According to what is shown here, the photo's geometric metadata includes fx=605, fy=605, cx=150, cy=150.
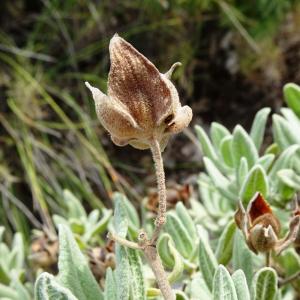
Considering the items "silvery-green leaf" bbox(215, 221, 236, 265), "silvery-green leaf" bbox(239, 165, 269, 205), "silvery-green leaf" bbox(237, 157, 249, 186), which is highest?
"silvery-green leaf" bbox(237, 157, 249, 186)

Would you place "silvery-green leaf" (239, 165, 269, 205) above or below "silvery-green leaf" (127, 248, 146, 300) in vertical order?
above

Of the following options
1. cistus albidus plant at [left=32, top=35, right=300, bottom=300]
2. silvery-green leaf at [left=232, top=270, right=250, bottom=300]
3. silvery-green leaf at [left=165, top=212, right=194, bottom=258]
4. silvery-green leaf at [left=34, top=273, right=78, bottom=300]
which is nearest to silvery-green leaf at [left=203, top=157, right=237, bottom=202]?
cistus albidus plant at [left=32, top=35, right=300, bottom=300]

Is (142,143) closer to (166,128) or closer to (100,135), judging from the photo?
(166,128)

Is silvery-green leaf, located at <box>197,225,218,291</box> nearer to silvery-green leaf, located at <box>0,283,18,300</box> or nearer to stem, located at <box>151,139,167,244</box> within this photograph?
stem, located at <box>151,139,167,244</box>

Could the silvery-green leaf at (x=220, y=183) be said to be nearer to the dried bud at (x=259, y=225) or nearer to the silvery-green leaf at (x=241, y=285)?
the dried bud at (x=259, y=225)

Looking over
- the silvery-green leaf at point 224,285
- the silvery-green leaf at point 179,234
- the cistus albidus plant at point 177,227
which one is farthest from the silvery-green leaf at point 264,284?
the silvery-green leaf at point 179,234

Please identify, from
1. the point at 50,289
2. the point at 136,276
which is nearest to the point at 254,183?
the point at 136,276
